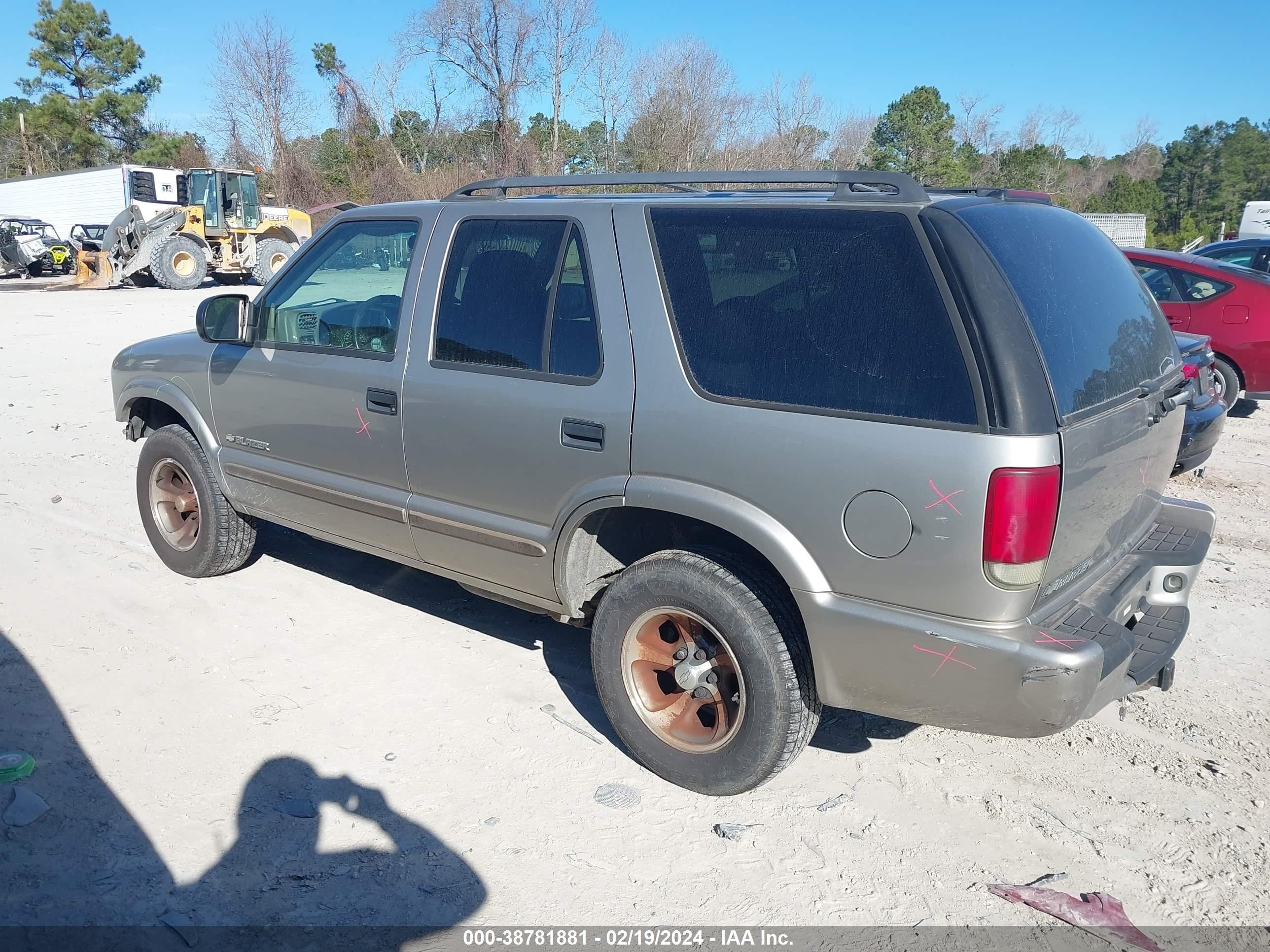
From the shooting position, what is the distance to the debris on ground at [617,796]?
11.2 ft

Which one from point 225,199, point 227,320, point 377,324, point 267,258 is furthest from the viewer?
point 267,258

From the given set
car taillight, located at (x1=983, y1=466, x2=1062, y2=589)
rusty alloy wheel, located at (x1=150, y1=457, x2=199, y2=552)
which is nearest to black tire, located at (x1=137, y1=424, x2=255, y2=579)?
rusty alloy wheel, located at (x1=150, y1=457, x2=199, y2=552)

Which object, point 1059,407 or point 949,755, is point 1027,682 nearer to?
point 1059,407

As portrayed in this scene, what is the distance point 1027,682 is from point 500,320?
227cm

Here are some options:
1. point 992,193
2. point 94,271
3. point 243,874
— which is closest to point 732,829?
point 243,874

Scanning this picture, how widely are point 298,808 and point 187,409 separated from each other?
2514 millimetres

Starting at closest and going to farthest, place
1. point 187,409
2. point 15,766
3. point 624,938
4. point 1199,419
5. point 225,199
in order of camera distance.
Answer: point 624,938, point 15,766, point 187,409, point 1199,419, point 225,199

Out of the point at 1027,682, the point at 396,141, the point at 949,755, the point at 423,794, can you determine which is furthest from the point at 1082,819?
the point at 396,141

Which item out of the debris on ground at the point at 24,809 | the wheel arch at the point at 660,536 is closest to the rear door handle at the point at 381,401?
the wheel arch at the point at 660,536

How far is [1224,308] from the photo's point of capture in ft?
29.9

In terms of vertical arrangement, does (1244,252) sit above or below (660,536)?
above

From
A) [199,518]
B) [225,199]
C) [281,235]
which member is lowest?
[199,518]

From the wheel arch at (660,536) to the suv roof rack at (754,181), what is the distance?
41.3 inches

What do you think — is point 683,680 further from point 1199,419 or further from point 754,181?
point 1199,419
